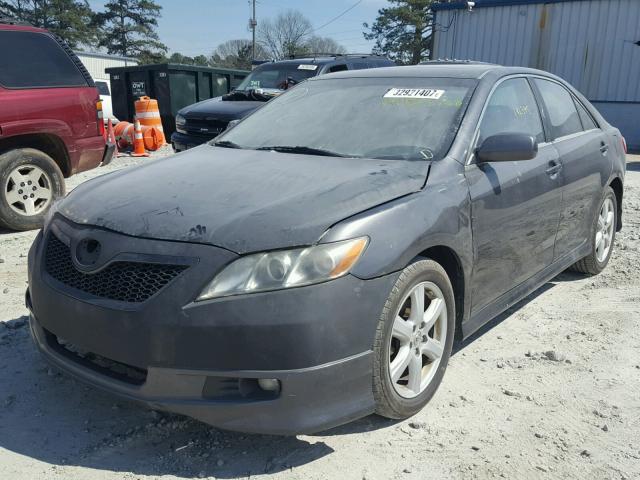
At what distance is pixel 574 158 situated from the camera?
4.21 metres

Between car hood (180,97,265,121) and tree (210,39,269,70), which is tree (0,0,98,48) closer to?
tree (210,39,269,70)

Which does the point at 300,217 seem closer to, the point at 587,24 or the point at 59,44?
the point at 59,44

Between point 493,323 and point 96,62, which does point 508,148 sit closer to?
point 493,323

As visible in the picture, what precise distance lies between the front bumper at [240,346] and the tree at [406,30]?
48335 mm

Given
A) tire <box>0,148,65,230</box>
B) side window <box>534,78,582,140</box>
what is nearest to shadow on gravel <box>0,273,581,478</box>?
side window <box>534,78,582,140</box>

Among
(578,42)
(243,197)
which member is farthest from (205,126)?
(578,42)

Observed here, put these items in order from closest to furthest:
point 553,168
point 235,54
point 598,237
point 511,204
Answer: point 511,204 → point 553,168 → point 598,237 → point 235,54

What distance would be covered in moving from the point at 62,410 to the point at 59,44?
4823 millimetres

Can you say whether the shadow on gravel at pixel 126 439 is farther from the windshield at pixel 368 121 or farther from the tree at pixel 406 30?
the tree at pixel 406 30

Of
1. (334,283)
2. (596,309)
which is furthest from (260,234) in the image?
(596,309)

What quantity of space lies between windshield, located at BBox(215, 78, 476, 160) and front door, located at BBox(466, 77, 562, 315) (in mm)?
225

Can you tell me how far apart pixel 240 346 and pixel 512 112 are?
2412mm

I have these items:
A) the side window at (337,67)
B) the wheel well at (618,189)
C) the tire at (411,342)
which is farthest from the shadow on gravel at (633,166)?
the tire at (411,342)

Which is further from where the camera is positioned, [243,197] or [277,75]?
[277,75]
